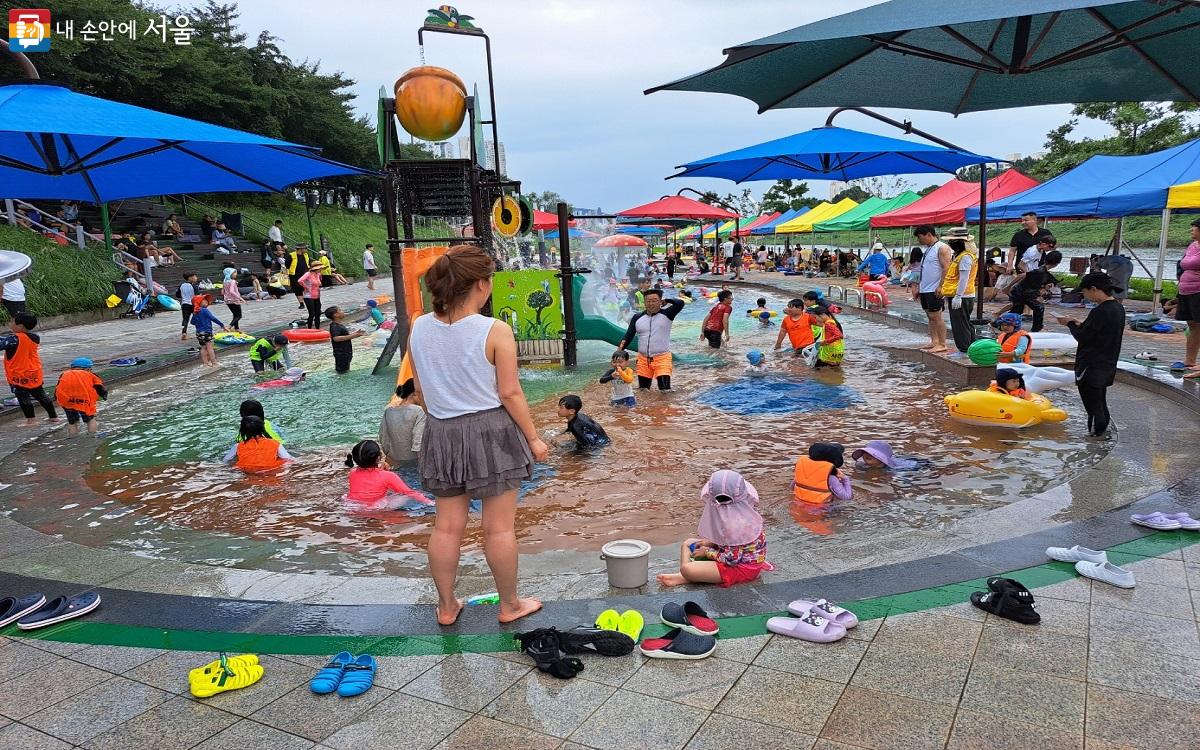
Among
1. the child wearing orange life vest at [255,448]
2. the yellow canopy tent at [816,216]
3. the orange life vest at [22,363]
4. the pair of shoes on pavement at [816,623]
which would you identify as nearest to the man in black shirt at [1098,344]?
the pair of shoes on pavement at [816,623]

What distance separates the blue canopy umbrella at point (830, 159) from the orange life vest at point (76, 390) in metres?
9.73

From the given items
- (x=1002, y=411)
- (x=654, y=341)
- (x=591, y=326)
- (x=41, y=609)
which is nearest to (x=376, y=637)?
(x=41, y=609)

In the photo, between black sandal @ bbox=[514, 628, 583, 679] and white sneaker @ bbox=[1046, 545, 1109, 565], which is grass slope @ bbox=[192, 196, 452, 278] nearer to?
black sandal @ bbox=[514, 628, 583, 679]

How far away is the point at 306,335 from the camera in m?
15.3

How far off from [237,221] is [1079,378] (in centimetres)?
3548

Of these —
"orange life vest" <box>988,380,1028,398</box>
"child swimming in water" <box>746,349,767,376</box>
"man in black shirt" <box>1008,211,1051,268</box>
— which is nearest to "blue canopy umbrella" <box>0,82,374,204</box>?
"child swimming in water" <box>746,349,767,376</box>

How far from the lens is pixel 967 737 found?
2529 millimetres

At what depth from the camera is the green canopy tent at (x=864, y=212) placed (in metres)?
27.5

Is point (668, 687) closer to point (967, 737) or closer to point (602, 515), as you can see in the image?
point (967, 737)

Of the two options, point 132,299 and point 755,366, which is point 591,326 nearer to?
point 755,366

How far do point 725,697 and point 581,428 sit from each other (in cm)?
434

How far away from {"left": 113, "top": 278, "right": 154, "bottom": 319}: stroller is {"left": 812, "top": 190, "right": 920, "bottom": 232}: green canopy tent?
24777 millimetres

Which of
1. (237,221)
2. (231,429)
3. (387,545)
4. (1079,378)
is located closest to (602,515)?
(387,545)

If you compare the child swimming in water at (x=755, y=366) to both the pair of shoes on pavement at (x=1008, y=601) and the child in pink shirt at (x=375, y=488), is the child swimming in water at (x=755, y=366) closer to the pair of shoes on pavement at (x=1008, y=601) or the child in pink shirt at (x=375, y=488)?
the child in pink shirt at (x=375, y=488)
